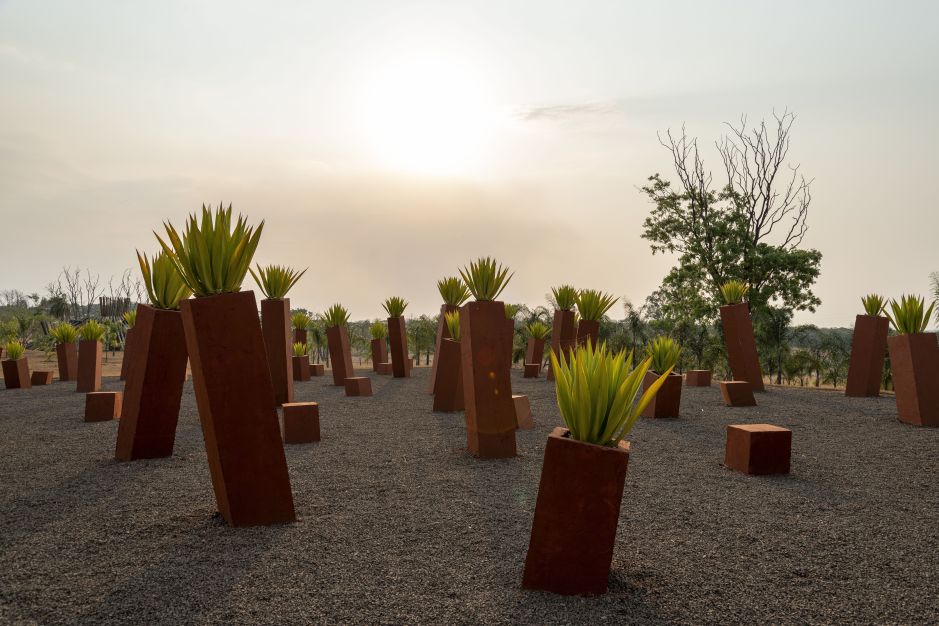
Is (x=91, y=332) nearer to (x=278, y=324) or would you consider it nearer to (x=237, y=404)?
(x=278, y=324)

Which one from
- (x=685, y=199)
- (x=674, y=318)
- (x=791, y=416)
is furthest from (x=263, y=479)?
(x=685, y=199)

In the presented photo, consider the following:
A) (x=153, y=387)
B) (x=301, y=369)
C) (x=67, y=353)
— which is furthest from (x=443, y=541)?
(x=67, y=353)

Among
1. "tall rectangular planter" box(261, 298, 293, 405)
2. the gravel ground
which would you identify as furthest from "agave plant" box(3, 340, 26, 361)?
the gravel ground

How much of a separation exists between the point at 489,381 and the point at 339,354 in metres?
10.2

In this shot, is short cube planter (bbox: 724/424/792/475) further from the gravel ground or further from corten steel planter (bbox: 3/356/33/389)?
corten steel planter (bbox: 3/356/33/389)

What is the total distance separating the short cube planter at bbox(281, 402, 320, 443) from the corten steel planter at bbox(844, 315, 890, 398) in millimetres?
11564

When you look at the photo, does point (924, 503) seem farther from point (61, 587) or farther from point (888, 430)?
point (61, 587)

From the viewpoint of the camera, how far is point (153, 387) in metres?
6.76

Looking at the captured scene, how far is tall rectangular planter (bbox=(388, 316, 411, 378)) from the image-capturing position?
17906mm

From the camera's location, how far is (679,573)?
3.82 m

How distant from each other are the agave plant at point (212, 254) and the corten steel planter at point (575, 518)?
2.96 metres

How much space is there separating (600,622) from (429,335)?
3409cm

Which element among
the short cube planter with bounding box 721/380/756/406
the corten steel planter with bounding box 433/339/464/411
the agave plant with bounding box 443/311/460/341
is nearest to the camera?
the corten steel planter with bounding box 433/339/464/411

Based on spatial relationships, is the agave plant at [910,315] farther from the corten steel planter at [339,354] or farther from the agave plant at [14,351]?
the agave plant at [14,351]
